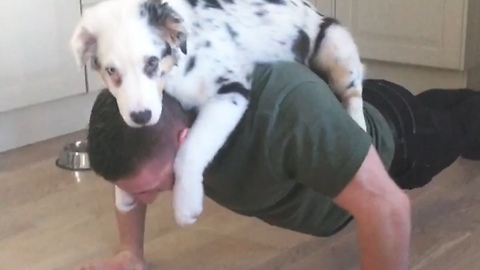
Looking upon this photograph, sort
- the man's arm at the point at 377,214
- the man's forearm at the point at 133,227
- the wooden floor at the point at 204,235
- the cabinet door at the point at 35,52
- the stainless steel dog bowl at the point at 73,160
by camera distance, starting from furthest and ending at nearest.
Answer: the cabinet door at the point at 35,52 < the stainless steel dog bowl at the point at 73,160 < the wooden floor at the point at 204,235 < the man's forearm at the point at 133,227 < the man's arm at the point at 377,214

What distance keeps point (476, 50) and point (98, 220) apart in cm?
194

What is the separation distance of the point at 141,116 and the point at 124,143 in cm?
10

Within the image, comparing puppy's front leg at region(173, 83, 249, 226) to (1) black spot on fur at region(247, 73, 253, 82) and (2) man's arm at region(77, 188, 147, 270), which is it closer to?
(1) black spot on fur at region(247, 73, 253, 82)

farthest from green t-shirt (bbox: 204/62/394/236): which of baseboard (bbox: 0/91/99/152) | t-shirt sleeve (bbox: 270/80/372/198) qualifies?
baseboard (bbox: 0/91/99/152)

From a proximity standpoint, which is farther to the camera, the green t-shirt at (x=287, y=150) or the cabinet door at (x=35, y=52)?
the cabinet door at (x=35, y=52)

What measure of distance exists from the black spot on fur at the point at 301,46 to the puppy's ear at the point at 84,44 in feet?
1.48

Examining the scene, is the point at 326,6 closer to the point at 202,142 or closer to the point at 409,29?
the point at 409,29

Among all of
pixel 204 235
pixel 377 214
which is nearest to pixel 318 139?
pixel 377 214

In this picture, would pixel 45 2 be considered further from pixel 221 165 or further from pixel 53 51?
pixel 221 165

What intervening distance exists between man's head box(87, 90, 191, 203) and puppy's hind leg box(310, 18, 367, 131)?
406mm

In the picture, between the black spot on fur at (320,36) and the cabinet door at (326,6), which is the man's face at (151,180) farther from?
the cabinet door at (326,6)

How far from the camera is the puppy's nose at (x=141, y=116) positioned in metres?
1.33

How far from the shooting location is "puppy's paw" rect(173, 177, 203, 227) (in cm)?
147

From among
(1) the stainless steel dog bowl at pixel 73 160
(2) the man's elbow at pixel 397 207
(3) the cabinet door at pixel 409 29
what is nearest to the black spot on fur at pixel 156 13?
(2) the man's elbow at pixel 397 207
